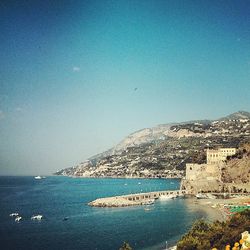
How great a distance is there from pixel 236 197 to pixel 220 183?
8.90 m

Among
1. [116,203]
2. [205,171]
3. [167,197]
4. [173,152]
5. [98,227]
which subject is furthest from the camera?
[173,152]

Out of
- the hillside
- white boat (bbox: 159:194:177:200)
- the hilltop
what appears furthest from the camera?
the hilltop

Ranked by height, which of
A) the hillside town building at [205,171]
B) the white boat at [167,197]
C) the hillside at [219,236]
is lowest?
the white boat at [167,197]

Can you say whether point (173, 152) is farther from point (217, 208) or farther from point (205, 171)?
point (217, 208)

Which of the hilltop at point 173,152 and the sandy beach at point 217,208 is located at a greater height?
the hilltop at point 173,152

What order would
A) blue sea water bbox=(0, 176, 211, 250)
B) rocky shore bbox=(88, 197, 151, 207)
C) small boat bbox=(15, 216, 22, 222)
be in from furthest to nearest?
rocky shore bbox=(88, 197, 151, 207)
small boat bbox=(15, 216, 22, 222)
blue sea water bbox=(0, 176, 211, 250)

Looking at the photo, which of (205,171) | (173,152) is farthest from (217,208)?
(173,152)

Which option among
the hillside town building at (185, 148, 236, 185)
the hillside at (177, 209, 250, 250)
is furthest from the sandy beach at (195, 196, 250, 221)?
the hillside at (177, 209, 250, 250)

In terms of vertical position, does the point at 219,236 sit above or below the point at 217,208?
above

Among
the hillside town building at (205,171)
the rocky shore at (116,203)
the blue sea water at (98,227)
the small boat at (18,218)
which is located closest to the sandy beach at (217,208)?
the blue sea water at (98,227)

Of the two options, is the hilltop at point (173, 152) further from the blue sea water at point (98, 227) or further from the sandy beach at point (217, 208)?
the blue sea water at point (98, 227)

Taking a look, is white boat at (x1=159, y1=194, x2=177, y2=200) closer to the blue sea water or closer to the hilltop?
the blue sea water

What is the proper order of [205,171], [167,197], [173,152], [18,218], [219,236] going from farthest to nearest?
[173,152] → [205,171] → [167,197] → [18,218] → [219,236]

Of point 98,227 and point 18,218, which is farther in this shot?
point 18,218
